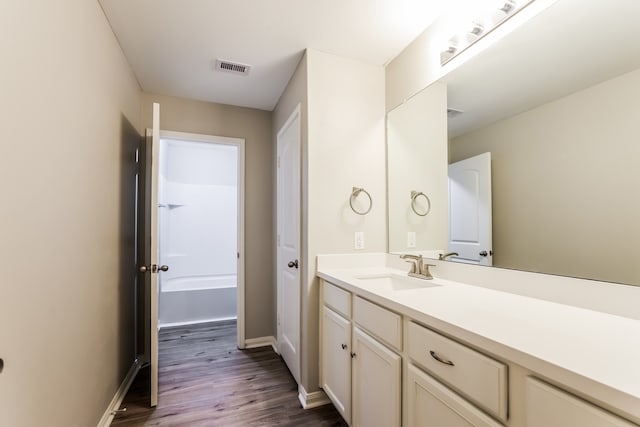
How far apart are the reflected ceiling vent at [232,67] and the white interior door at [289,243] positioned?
1.66 feet

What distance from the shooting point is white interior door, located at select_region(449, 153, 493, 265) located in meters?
1.50

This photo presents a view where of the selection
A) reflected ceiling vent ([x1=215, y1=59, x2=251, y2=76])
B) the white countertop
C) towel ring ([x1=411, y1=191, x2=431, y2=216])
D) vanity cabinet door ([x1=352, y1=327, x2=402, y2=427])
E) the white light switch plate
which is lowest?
vanity cabinet door ([x1=352, y1=327, x2=402, y2=427])

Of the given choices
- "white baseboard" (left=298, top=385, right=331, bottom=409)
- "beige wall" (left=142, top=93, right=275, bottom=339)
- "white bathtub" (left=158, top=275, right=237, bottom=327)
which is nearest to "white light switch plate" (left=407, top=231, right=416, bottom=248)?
"white baseboard" (left=298, top=385, right=331, bottom=409)

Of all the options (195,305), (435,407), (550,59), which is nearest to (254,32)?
(550,59)

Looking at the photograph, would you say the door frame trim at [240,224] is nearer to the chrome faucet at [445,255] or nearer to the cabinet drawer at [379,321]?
the cabinet drawer at [379,321]

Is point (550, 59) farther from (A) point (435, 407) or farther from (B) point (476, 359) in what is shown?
(A) point (435, 407)

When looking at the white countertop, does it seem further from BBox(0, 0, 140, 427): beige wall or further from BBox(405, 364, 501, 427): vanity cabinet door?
BBox(0, 0, 140, 427): beige wall

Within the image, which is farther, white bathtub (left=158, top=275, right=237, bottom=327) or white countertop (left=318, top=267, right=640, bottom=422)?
white bathtub (left=158, top=275, right=237, bottom=327)

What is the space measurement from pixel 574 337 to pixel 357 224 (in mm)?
1392

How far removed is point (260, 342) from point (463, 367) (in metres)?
2.47

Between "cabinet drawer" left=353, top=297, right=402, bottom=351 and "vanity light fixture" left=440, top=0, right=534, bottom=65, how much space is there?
1423 mm

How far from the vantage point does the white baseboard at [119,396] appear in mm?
1782

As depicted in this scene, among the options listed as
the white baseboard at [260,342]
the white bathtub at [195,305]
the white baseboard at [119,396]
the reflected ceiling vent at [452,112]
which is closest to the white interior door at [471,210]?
the reflected ceiling vent at [452,112]

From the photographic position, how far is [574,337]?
2.69ft
